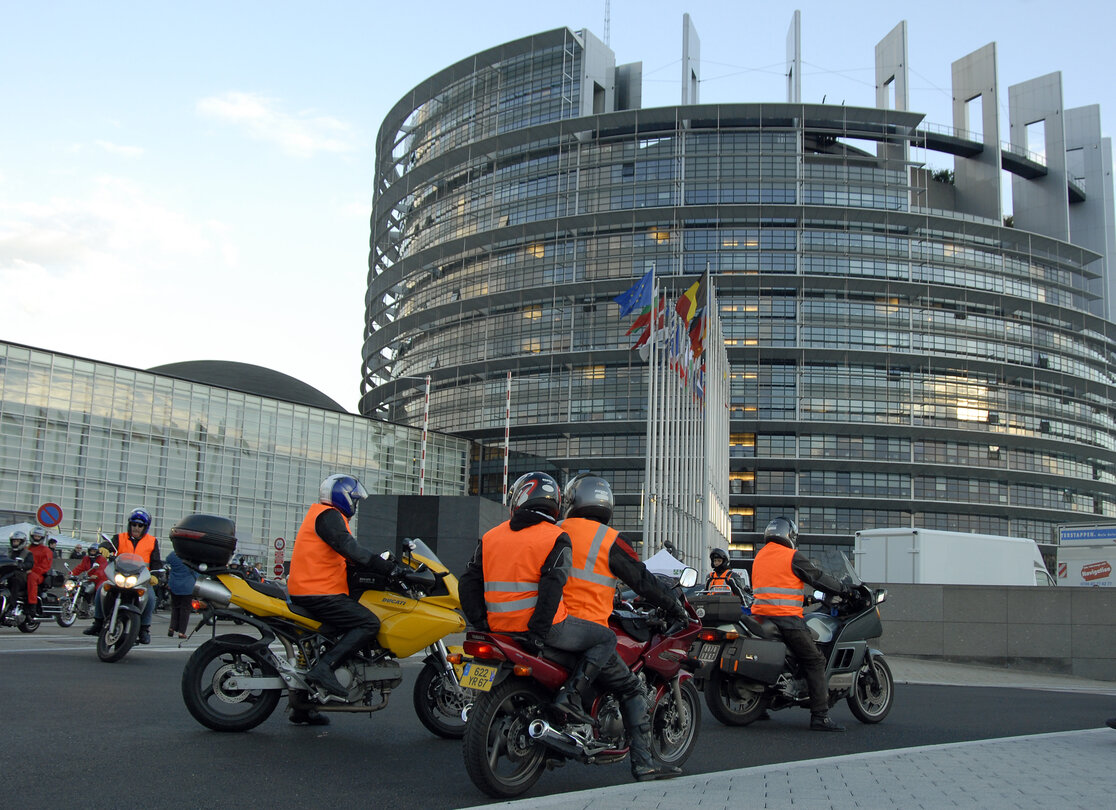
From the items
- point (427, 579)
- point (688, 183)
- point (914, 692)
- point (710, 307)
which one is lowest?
point (914, 692)

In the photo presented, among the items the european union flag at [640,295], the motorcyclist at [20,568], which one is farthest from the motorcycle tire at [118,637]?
the european union flag at [640,295]

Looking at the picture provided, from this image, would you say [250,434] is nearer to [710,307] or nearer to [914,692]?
[710,307]

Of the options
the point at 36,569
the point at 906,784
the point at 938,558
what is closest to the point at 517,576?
the point at 906,784

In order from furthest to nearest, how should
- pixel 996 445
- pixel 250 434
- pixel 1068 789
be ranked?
pixel 996 445, pixel 250 434, pixel 1068 789

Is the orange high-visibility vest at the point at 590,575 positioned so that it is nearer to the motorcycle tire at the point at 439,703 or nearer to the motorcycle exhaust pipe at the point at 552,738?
the motorcycle exhaust pipe at the point at 552,738

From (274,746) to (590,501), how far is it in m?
2.49

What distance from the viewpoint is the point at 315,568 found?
659 cm

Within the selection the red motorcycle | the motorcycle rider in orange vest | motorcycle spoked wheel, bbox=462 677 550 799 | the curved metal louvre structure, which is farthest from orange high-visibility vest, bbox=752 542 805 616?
the curved metal louvre structure

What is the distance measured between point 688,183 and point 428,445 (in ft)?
76.5

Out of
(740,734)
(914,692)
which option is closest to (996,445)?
(914,692)

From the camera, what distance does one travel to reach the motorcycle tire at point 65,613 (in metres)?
16.0

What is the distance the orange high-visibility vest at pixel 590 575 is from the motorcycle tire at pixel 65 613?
13.1m

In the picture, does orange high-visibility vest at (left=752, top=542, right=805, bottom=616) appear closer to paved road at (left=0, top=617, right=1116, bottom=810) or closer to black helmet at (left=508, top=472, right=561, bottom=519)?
paved road at (left=0, top=617, right=1116, bottom=810)

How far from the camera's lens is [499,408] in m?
62.2
